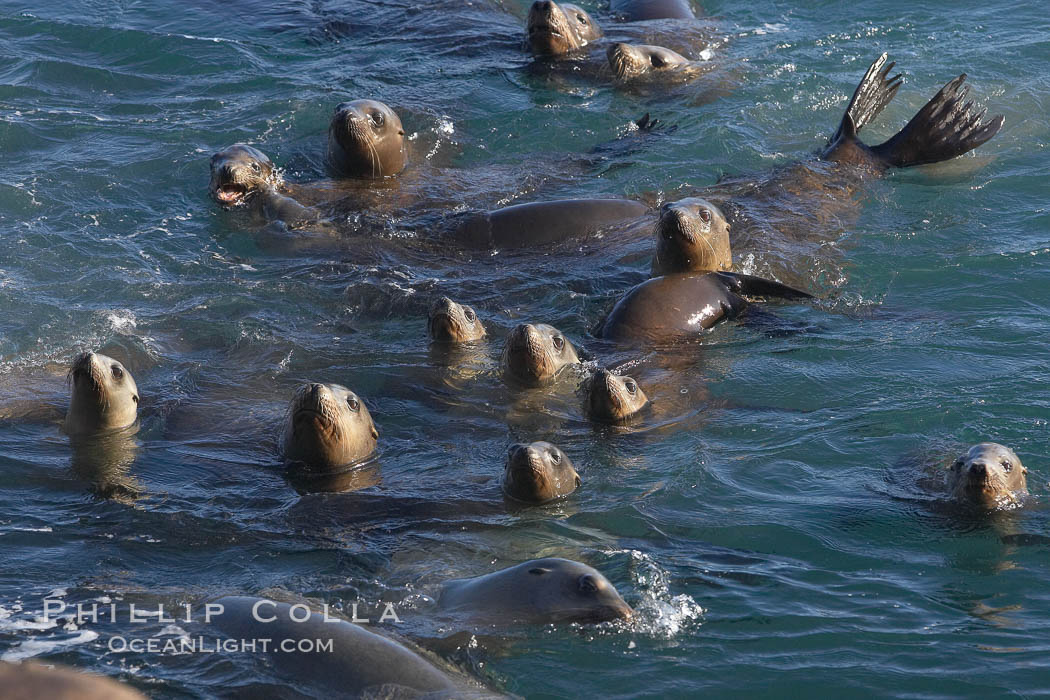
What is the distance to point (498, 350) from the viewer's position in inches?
338

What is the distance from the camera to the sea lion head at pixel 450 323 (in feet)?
28.1

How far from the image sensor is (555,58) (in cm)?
1358

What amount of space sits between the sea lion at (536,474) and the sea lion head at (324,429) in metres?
0.98

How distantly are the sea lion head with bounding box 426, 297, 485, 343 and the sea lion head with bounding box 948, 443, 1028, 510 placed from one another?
11.1ft

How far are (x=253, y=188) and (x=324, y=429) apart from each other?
4447mm

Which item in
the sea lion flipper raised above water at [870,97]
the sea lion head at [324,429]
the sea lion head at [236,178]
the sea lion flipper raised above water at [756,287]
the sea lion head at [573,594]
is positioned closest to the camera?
the sea lion head at [573,594]

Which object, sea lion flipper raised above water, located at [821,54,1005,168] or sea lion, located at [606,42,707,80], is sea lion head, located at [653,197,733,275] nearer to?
sea lion flipper raised above water, located at [821,54,1005,168]

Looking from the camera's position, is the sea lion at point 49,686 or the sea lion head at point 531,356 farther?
the sea lion head at point 531,356

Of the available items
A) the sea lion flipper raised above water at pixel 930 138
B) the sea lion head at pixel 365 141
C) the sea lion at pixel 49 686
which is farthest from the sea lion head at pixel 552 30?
the sea lion at pixel 49 686

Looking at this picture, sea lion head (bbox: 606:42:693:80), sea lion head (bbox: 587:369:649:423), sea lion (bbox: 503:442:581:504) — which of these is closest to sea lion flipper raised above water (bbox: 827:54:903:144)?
sea lion head (bbox: 606:42:693:80)

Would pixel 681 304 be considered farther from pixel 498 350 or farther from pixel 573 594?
pixel 573 594

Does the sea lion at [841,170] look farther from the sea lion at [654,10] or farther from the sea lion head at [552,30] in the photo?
the sea lion at [654,10]

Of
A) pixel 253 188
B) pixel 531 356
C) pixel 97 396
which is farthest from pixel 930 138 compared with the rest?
pixel 97 396

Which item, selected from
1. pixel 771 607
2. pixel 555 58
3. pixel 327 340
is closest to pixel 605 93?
pixel 555 58
